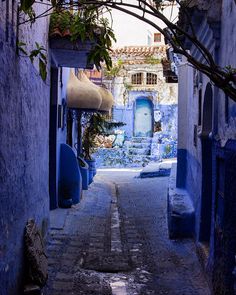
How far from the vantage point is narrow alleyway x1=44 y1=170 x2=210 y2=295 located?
5922 mm

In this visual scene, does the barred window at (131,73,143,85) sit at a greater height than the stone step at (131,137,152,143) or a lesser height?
greater

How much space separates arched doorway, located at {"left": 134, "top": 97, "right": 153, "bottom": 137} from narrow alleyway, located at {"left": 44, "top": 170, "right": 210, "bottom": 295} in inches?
888

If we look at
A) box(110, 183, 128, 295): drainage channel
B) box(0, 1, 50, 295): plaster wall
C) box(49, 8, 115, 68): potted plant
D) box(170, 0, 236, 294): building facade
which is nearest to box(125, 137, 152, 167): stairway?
box(110, 183, 128, 295): drainage channel

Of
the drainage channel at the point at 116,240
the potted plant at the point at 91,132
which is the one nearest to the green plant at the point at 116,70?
the potted plant at the point at 91,132

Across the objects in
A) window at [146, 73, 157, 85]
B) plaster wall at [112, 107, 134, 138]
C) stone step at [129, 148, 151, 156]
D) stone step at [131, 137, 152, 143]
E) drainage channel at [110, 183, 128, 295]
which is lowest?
drainage channel at [110, 183, 128, 295]

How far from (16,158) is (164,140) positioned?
2591cm

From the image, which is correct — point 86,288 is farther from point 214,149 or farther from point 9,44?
point 9,44

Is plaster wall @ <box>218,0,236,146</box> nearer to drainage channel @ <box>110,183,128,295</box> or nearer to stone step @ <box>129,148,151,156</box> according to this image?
drainage channel @ <box>110,183,128,295</box>

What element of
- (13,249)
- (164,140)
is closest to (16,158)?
(13,249)

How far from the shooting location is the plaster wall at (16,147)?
14.1 ft

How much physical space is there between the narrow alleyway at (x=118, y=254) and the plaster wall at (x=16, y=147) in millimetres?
848

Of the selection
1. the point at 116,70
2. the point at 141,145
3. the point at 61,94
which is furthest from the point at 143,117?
the point at 61,94

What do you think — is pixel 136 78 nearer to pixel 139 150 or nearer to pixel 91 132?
pixel 139 150

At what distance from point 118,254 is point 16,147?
3294 millimetres
